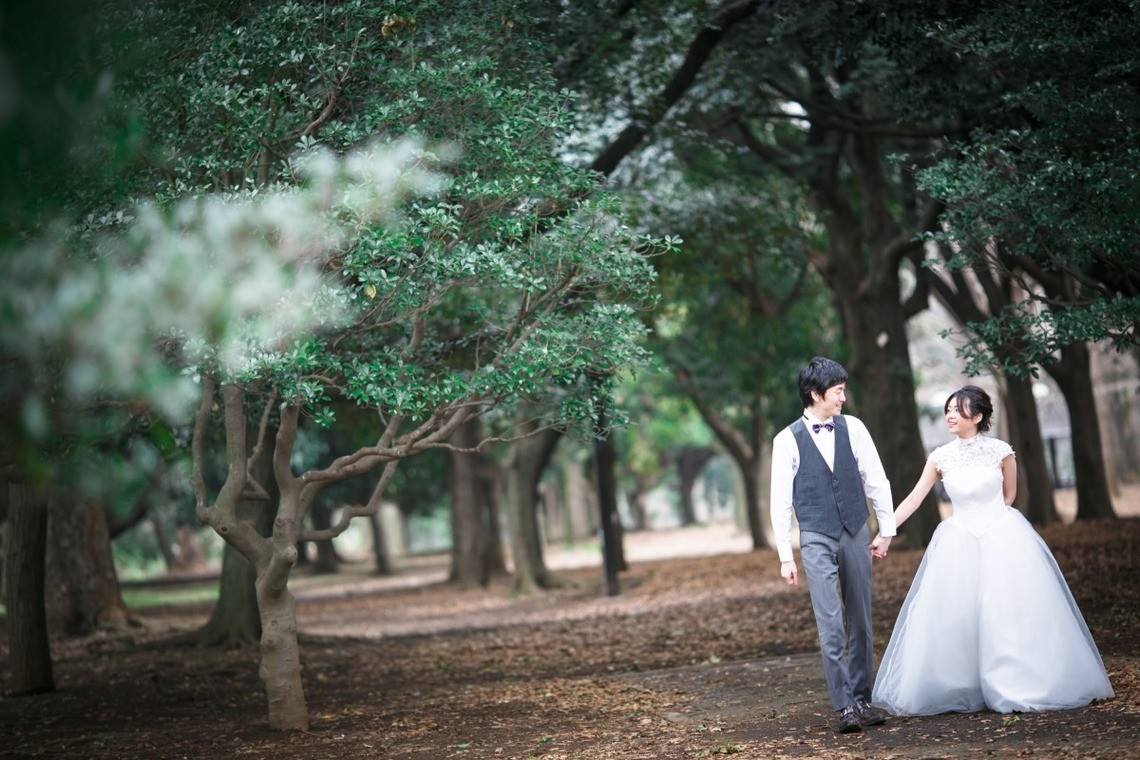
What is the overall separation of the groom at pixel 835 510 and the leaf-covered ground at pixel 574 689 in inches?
14.3

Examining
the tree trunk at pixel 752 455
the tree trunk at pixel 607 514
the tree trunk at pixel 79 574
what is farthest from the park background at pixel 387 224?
the tree trunk at pixel 752 455

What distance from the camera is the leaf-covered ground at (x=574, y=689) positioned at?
6898 millimetres

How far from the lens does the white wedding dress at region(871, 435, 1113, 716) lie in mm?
6852

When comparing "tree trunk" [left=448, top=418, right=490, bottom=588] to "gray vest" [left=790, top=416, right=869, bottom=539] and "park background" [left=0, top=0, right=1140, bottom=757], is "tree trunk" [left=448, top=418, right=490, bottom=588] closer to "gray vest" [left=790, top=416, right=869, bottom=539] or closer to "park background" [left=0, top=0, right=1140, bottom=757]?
"park background" [left=0, top=0, right=1140, bottom=757]

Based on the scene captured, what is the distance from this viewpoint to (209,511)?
8.59 metres

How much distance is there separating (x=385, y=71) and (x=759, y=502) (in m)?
22.2

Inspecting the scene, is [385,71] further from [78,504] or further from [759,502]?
[759,502]

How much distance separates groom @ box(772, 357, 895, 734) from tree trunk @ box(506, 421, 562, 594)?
14396 millimetres

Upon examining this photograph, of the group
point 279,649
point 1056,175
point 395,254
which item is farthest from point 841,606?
point 279,649

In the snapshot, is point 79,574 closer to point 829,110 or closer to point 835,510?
point 829,110

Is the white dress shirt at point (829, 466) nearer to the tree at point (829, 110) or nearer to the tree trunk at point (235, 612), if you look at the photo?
the tree at point (829, 110)

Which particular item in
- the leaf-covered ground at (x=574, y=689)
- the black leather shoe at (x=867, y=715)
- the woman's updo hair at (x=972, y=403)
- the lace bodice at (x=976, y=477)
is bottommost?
the leaf-covered ground at (x=574, y=689)

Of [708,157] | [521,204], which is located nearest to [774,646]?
[521,204]

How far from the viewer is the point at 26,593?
38.9 feet
